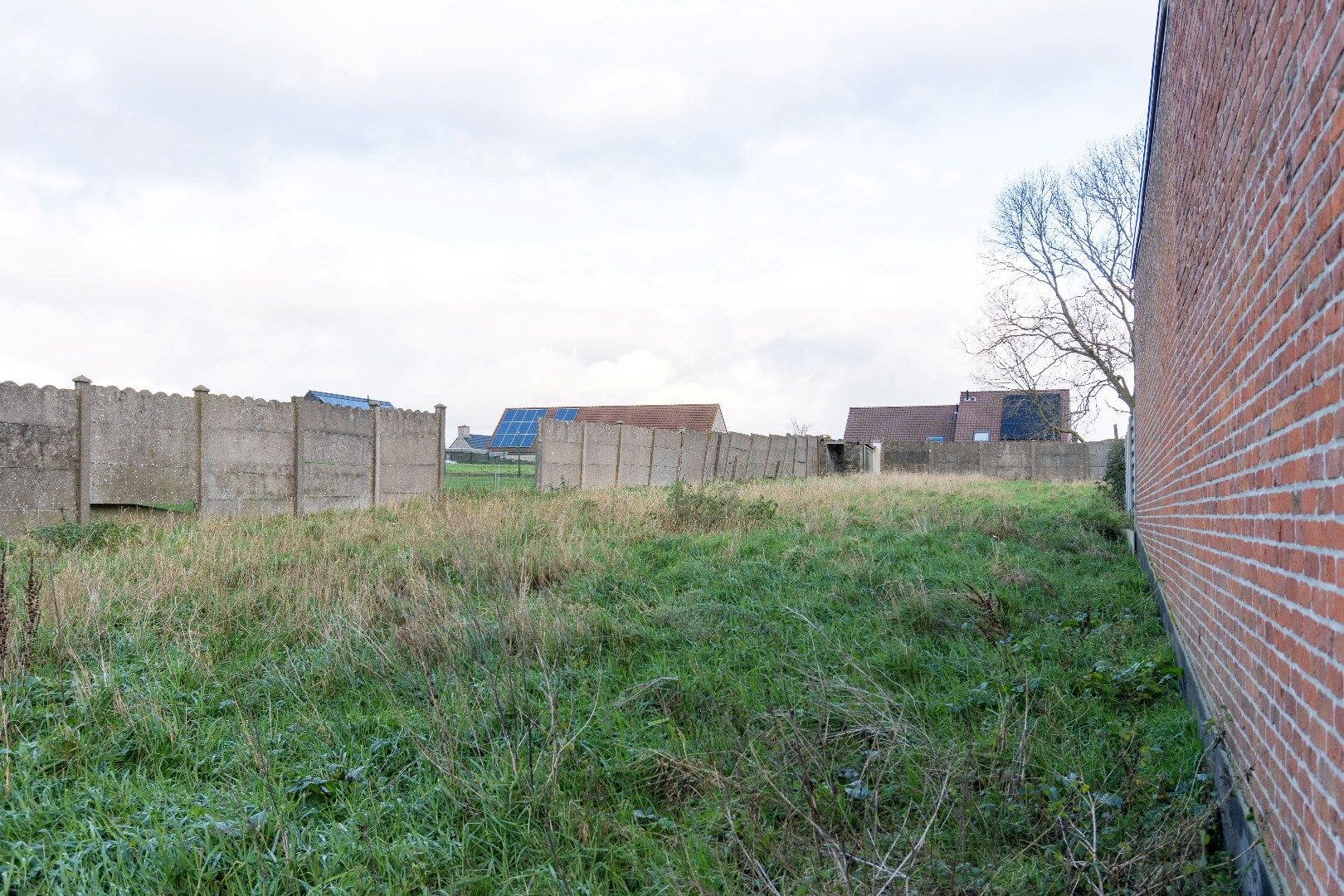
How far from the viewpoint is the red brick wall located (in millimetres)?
1765

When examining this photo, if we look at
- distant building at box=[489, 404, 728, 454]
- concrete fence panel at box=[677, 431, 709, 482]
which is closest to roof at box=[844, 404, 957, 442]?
distant building at box=[489, 404, 728, 454]

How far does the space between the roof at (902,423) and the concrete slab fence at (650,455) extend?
17955 mm

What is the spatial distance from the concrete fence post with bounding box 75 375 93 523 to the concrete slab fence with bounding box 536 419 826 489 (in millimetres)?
7160

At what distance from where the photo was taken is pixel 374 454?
1429 cm

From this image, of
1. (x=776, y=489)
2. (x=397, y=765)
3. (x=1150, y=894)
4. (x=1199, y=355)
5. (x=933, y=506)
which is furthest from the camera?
(x=776, y=489)

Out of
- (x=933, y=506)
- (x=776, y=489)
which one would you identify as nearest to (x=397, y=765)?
(x=933, y=506)

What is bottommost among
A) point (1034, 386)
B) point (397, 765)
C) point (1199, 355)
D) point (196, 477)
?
point (397, 765)

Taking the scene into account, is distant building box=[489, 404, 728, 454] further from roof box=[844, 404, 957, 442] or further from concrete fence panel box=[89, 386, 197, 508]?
concrete fence panel box=[89, 386, 197, 508]

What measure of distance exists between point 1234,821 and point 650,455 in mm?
18531

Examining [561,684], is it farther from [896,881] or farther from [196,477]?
[196,477]

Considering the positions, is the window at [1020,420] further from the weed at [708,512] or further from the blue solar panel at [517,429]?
the weed at [708,512]

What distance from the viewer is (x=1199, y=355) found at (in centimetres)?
421

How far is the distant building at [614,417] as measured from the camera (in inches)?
1746

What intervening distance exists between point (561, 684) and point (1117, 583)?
5.74 meters
